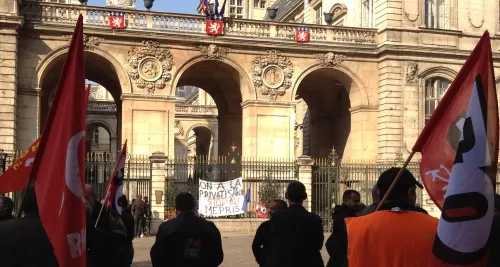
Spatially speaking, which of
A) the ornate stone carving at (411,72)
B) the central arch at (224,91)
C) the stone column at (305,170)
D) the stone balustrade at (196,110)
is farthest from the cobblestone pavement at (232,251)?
the stone balustrade at (196,110)

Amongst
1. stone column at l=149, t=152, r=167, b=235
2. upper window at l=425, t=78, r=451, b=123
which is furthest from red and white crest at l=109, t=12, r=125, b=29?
upper window at l=425, t=78, r=451, b=123

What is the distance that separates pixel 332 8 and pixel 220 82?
24.4 feet

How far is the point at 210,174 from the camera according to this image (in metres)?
27.4

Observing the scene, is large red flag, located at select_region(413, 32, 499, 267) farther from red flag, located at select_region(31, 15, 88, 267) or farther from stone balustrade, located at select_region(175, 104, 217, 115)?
stone balustrade, located at select_region(175, 104, 217, 115)

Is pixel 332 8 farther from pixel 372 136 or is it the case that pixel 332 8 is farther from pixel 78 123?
pixel 78 123

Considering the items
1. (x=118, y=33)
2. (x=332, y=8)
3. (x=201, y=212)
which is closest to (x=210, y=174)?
(x=201, y=212)

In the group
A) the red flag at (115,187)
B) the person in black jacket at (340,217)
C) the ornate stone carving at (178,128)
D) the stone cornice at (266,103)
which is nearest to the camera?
the person in black jacket at (340,217)

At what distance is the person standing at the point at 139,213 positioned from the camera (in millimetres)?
23500

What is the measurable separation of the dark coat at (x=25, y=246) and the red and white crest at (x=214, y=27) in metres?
25.0

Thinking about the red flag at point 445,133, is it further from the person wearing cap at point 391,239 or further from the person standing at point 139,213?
the person standing at point 139,213

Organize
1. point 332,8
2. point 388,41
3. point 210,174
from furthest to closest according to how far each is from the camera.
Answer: point 332,8, point 388,41, point 210,174

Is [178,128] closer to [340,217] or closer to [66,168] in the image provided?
[340,217]

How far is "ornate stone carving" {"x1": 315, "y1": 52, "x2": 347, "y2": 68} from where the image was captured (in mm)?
31219

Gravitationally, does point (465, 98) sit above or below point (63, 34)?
below
